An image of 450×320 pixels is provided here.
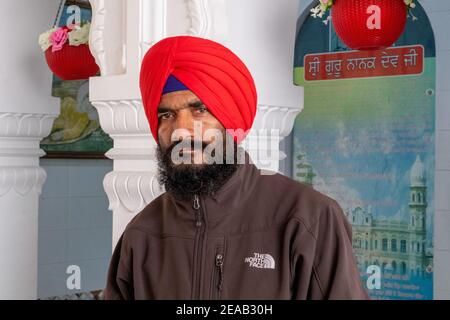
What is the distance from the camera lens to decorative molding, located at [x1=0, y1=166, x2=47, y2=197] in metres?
3.75

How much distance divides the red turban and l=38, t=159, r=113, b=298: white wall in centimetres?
353

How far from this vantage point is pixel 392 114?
4.76 m

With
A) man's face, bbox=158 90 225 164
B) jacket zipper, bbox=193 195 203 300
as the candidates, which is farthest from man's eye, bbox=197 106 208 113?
jacket zipper, bbox=193 195 203 300

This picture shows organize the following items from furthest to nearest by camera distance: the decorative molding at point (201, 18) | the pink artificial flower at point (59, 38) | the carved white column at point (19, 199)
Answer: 1. the carved white column at point (19, 199)
2. the pink artificial flower at point (59, 38)
3. the decorative molding at point (201, 18)

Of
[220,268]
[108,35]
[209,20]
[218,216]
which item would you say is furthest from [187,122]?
[108,35]

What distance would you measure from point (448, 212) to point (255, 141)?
6.97ft

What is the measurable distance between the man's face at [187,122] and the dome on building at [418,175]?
120 inches

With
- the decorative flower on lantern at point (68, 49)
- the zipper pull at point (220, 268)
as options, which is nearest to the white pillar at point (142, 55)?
the decorative flower on lantern at point (68, 49)

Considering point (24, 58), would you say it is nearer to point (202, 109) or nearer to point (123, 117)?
point (123, 117)

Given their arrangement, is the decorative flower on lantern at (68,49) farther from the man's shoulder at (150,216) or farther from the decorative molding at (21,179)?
the man's shoulder at (150,216)

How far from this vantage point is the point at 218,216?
1.78 m

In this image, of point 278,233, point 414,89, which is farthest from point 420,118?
point 278,233

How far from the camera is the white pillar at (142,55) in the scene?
2668 mm
